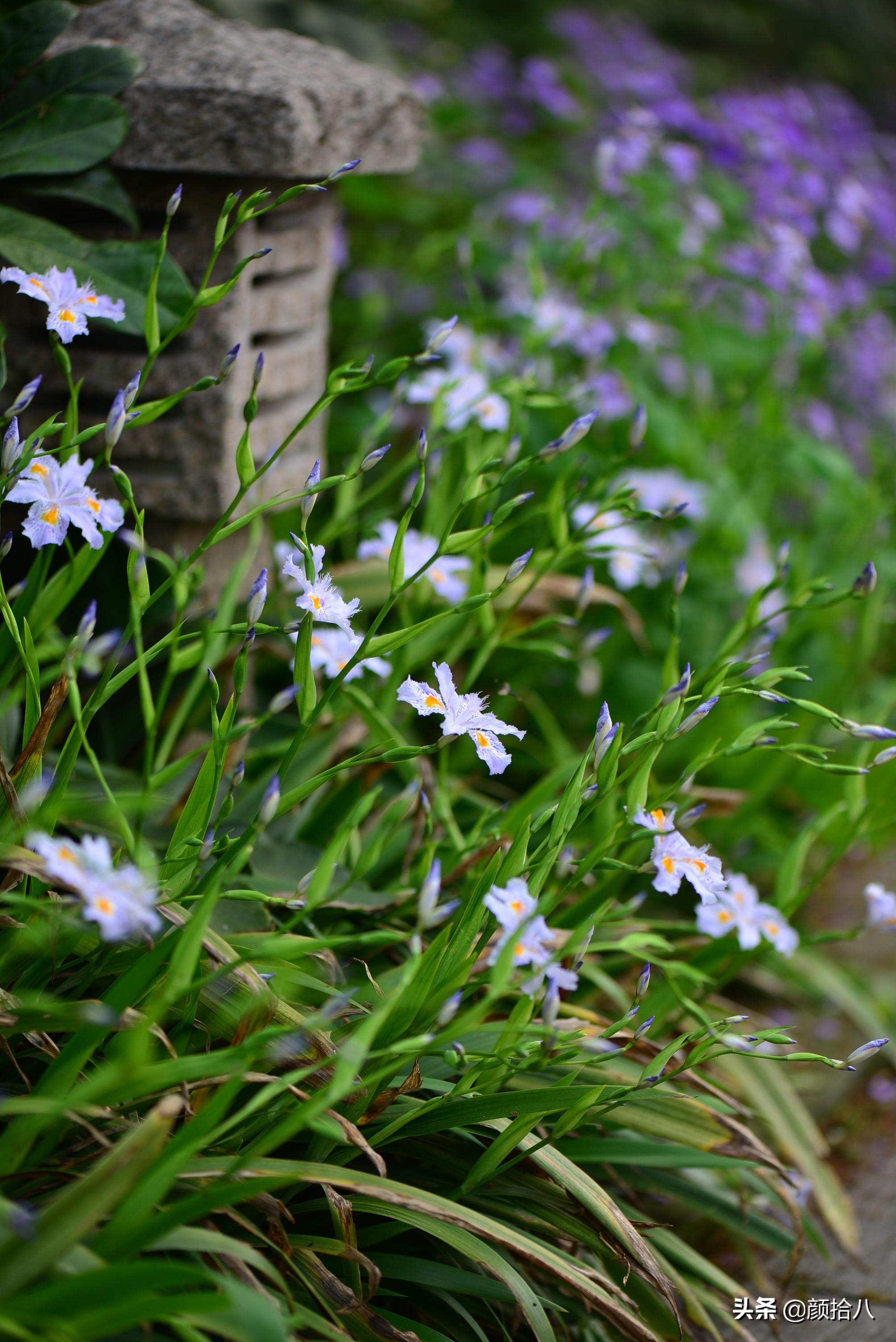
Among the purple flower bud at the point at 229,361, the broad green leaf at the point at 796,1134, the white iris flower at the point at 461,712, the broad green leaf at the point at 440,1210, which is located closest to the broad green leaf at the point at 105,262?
the purple flower bud at the point at 229,361

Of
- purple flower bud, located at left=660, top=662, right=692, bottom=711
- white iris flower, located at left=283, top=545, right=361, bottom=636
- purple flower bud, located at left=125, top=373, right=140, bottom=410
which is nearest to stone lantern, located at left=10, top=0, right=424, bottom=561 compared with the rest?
purple flower bud, located at left=125, top=373, right=140, bottom=410

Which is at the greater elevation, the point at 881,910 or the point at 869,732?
the point at 869,732

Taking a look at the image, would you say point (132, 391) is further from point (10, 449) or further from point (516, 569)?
point (516, 569)

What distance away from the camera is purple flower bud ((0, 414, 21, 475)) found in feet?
3.21

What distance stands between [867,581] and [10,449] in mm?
880

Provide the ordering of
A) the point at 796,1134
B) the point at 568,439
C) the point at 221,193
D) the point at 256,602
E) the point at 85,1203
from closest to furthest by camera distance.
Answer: the point at 85,1203
the point at 256,602
the point at 568,439
the point at 221,193
the point at 796,1134

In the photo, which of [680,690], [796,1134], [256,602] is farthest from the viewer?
[796,1134]

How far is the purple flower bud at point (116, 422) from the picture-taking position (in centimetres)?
95

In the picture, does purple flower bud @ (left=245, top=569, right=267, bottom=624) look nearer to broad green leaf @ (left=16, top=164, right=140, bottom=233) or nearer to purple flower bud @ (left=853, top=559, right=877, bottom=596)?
purple flower bud @ (left=853, top=559, right=877, bottom=596)

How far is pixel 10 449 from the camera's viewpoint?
0.98 meters

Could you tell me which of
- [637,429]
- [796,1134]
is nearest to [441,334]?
[637,429]

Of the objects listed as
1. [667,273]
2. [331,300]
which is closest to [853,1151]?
[667,273]

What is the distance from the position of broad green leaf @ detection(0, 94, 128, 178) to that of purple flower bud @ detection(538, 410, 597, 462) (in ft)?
2.41

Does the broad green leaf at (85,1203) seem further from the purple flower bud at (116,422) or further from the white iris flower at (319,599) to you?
the purple flower bud at (116,422)
